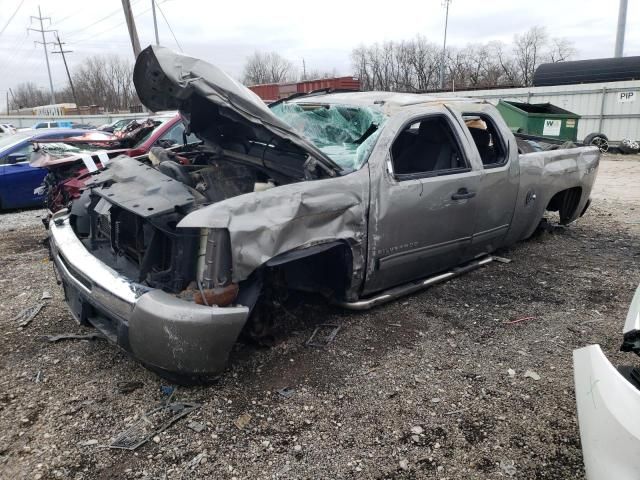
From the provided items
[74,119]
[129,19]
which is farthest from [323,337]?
[74,119]

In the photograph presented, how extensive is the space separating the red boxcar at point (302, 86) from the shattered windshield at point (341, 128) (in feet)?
47.5

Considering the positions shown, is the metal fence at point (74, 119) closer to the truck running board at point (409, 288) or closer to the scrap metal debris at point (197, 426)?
the truck running board at point (409, 288)

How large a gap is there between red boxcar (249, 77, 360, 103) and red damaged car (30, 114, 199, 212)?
11037mm

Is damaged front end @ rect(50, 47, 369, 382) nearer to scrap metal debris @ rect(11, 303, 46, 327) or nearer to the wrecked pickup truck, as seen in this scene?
the wrecked pickup truck

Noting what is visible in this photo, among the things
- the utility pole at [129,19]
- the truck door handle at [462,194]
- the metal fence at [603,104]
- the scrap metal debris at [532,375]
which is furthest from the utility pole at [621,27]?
the scrap metal debris at [532,375]

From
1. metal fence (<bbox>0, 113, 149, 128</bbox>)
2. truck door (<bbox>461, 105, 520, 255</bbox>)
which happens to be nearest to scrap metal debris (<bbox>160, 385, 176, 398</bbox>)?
truck door (<bbox>461, 105, 520, 255</bbox>)

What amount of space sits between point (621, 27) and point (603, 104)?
5164 millimetres

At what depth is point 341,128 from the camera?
12.5ft

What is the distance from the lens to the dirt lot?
2.32m

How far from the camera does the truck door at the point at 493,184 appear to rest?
13.5 ft

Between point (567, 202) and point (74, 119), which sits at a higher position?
point (74, 119)

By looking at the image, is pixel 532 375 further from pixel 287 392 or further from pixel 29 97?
pixel 29 97

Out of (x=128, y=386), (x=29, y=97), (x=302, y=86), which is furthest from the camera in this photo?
(x=29, y=97)

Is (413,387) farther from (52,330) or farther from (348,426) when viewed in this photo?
(52,330)
